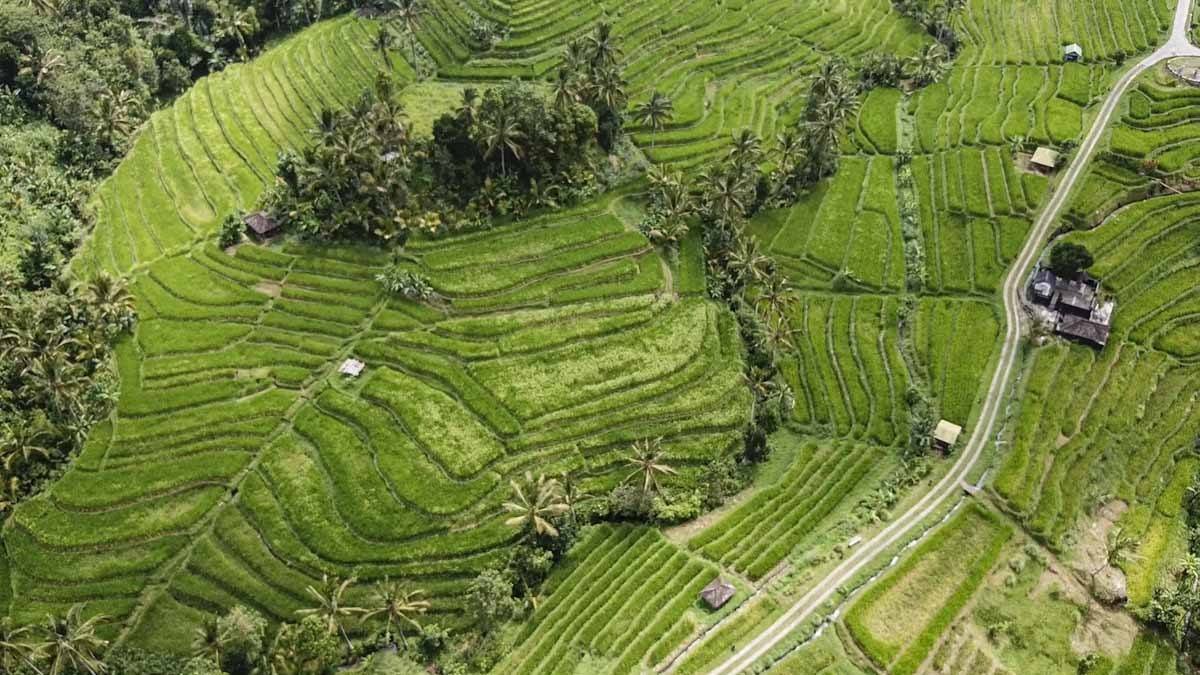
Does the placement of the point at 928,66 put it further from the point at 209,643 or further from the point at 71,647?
the point at 71,647

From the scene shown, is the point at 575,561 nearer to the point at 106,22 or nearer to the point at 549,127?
the point at 549,127

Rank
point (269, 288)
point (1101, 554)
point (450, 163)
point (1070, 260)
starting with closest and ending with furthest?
point (1101, 554)
point (1070, 260)
point (269, 288)
point (450, 163)

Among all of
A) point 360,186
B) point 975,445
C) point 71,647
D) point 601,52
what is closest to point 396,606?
point 71,647

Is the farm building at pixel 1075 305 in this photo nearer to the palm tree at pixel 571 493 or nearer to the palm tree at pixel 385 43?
the palm tree at pixel 571 493

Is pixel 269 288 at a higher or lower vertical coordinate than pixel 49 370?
lower

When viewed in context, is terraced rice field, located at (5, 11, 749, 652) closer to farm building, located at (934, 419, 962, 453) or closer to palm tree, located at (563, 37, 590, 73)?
palm tree, located at (563, 37, 590, 73)

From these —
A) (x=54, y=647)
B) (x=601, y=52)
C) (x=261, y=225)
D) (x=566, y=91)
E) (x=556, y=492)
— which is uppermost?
(x=601, y=52)

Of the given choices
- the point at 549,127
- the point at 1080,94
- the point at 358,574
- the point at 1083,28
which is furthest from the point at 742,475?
the point at 1083,28
